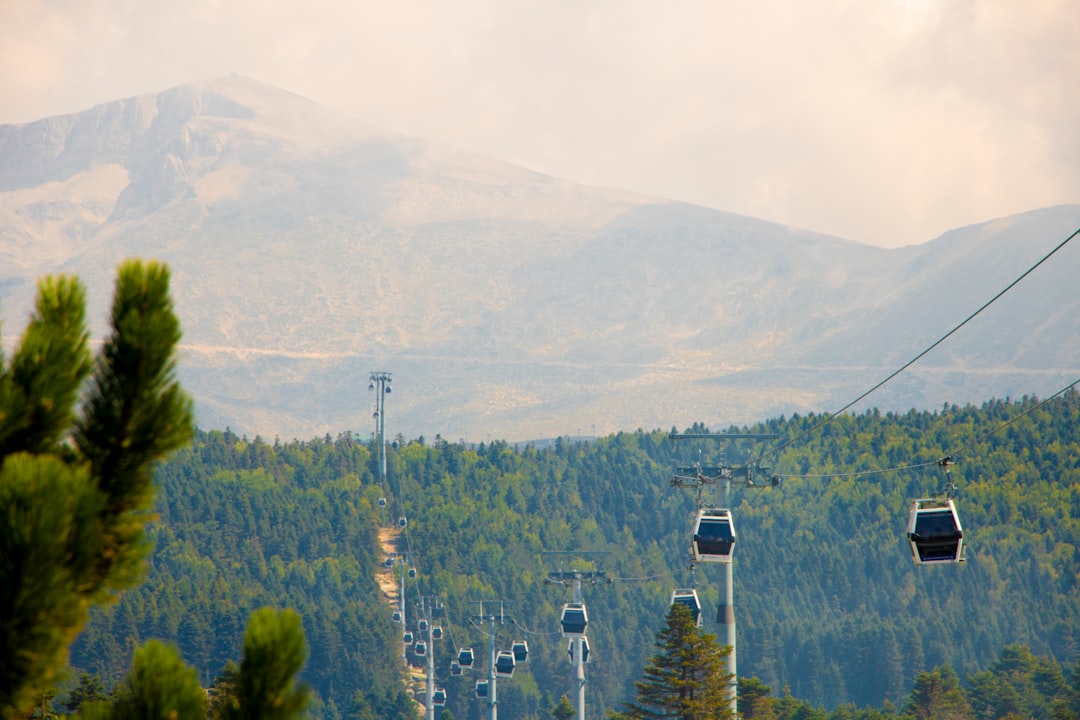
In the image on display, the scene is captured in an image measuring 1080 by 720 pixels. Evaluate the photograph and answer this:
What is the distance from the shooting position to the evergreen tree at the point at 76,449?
8.37 metres

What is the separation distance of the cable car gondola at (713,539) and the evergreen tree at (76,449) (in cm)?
3187

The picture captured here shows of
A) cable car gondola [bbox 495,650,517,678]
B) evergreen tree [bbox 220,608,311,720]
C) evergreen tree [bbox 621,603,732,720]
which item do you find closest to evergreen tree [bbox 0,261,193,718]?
evergreen tree [bbox 220,608,311,720]

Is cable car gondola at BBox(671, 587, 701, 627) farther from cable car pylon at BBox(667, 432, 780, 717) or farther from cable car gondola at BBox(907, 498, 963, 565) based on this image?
cable car gondola at BBox(907, 498, 963, 565)

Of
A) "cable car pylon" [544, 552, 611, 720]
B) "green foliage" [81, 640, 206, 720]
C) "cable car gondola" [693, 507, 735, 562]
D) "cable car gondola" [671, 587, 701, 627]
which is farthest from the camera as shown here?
"cable car pylon" [544, 552, 611, 720]

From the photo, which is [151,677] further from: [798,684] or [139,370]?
[798,684]

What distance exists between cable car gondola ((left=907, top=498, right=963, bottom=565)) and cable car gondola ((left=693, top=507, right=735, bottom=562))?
10.0 meters

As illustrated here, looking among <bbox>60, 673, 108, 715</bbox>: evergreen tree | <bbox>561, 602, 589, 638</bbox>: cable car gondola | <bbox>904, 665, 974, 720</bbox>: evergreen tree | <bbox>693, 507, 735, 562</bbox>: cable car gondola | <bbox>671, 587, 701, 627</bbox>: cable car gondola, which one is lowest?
<bbox>904, 665, 974, 720</bbox>: evergreen tree

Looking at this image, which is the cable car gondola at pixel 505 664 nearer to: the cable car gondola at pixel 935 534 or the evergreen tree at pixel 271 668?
the cable car gondola at pixel 935 534

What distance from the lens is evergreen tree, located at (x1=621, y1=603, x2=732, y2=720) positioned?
164 ft

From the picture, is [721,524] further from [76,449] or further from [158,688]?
[158,688]

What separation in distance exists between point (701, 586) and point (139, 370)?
166m

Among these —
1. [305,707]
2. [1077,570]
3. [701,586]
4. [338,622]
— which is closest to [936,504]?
[305,707]

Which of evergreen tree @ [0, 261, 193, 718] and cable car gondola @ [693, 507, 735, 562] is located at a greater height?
cable car gondola @ [693, 507, 735, 562]

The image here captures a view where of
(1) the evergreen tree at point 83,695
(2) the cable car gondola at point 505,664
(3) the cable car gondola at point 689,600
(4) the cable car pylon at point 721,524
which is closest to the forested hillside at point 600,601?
(2) the cable car gondola at point 505,664
